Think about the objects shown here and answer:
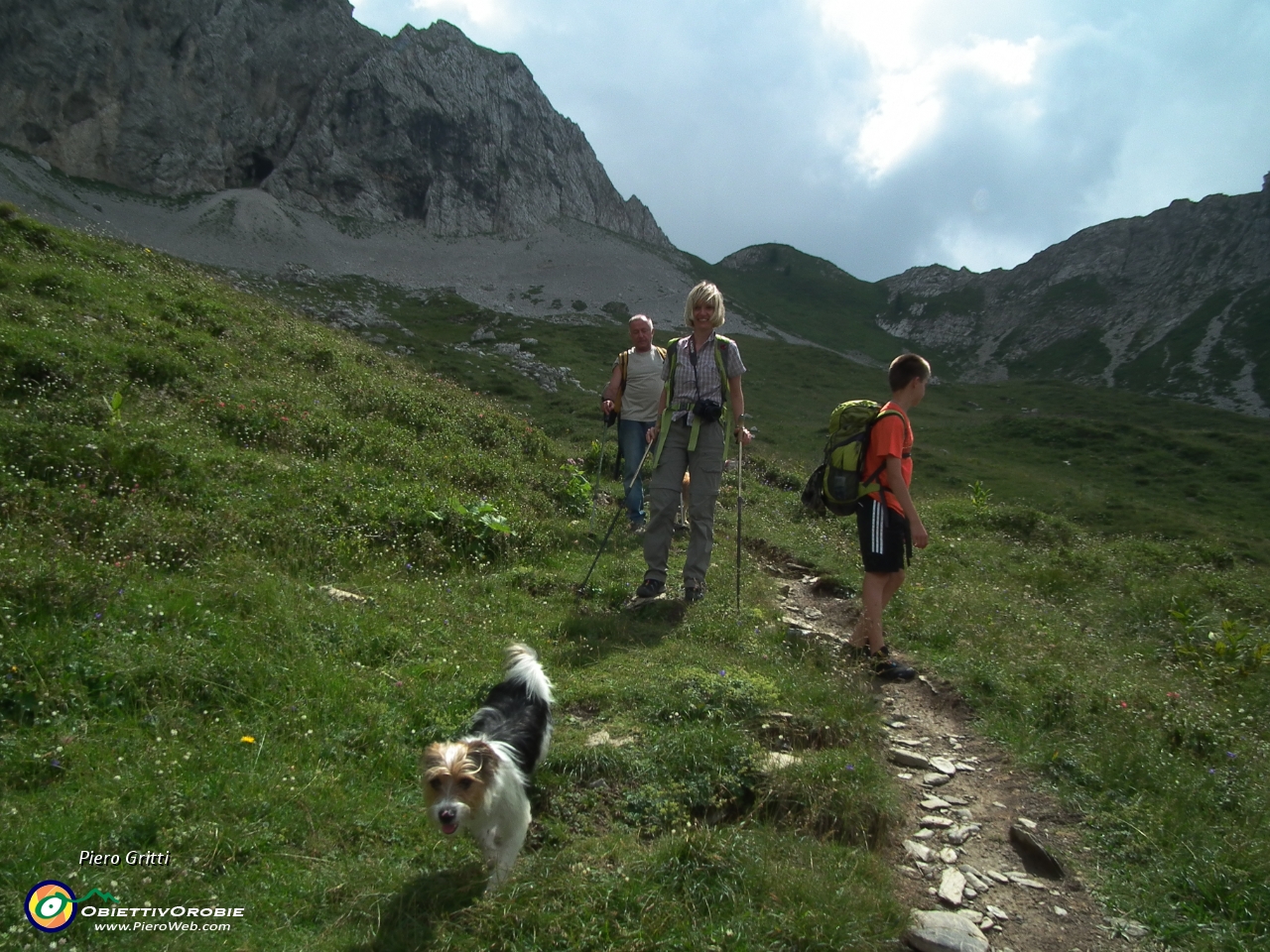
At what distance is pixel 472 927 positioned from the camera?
3.12 meters

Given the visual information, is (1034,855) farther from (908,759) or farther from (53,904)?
(53,904)

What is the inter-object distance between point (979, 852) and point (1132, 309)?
159982 millimetres

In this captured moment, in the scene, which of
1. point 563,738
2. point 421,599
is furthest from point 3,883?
point 421,599

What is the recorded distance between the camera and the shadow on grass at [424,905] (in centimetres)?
302

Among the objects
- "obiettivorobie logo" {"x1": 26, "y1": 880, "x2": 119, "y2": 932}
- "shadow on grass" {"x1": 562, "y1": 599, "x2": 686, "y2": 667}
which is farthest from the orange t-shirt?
"obiettivorobie logo" {"x1": 26, "y1": 880, "x2": 119, "y2": 932}

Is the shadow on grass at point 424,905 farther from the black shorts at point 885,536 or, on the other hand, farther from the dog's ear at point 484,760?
the black shorts at point 885,536

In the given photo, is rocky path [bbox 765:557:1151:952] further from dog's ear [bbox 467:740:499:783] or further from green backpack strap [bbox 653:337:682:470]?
green backpack strap [bbox 653:337:682:470]

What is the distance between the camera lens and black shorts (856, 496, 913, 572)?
6.26 metres

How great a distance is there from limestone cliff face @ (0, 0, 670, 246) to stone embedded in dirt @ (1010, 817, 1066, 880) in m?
121

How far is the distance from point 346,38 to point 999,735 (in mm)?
147405

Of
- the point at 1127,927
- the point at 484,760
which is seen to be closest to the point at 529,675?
the point at 484,760

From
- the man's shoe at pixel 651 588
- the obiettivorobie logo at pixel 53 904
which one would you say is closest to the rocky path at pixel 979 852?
the man's shoe at pixel 651 588

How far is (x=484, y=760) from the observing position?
11.5 feet

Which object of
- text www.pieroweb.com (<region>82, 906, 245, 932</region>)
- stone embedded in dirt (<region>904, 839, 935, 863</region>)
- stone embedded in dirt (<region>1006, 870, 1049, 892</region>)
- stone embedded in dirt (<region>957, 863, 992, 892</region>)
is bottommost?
text www.pieroweb.com (<region>82, 906, 245, 932</region>)
